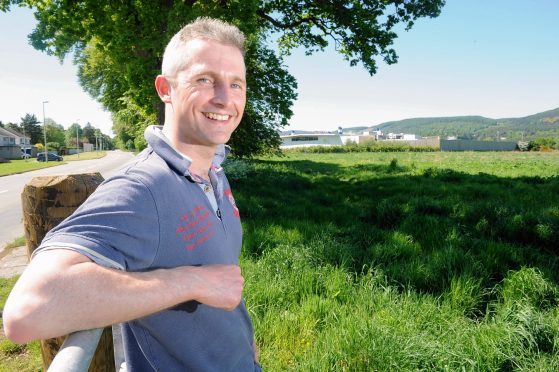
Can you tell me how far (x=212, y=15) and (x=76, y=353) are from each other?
12349 mm

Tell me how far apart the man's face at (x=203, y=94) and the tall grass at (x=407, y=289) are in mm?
2009

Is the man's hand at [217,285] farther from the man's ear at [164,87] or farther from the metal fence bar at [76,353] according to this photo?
the man's ear at [164,87]

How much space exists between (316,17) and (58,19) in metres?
10.2

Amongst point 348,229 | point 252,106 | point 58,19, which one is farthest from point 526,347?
point 252,106

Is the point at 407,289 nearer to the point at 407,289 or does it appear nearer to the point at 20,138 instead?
the point at 407,289

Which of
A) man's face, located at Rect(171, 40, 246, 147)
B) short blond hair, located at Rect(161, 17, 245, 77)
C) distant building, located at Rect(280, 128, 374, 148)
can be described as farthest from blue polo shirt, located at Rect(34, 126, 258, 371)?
distant building, located at Rect(280, 128, 374, 148)

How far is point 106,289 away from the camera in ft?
3.10

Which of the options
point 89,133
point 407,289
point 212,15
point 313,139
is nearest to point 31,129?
point 89,133

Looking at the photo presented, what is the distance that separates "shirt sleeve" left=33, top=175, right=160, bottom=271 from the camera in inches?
38.1

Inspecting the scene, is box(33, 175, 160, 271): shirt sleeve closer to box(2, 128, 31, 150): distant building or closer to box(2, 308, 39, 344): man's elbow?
box(2, 308, 39, 344): man's elbow

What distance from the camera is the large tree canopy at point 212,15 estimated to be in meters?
12.0

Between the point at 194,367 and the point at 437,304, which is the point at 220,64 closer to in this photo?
the point at 194,367

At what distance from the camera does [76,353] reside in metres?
0.79

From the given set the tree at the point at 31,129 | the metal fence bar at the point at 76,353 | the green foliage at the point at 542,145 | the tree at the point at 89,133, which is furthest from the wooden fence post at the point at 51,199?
the tree at the point at 89,133
